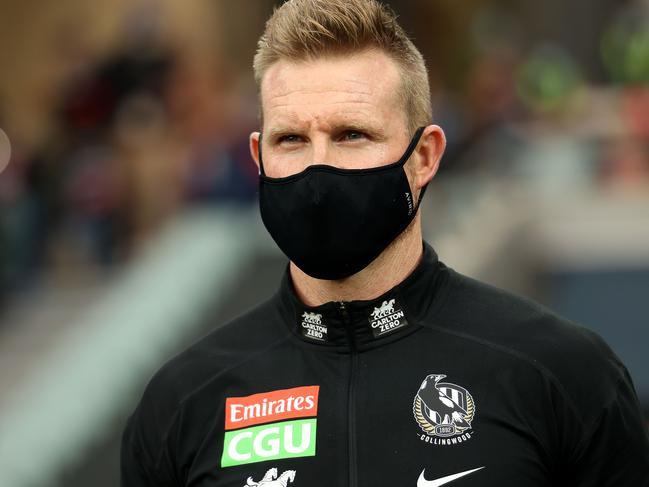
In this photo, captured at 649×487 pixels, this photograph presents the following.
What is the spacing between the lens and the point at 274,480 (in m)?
3.13

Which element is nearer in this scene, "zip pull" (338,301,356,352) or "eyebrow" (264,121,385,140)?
"eyebrow" (264,121,385,140)

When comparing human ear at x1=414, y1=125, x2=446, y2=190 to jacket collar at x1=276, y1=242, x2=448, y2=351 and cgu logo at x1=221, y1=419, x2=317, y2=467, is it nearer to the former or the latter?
jacket collar at x1=276, y1=242, x2=448, y2=351

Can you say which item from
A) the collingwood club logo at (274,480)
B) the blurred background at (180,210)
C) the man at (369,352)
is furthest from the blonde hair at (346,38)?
the blurred background at (180,210)

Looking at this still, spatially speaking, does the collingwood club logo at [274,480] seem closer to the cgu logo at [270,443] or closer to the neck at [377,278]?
the cgu logo at [270,443]

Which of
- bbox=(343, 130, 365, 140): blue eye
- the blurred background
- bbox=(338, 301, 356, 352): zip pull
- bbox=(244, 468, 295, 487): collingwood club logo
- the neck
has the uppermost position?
the blurred background

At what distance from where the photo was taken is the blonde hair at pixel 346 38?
3.21 m

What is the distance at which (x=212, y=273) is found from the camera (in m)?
10.9

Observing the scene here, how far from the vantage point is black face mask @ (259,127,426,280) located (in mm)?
3131

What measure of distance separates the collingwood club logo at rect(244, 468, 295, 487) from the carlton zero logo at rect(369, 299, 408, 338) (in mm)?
378

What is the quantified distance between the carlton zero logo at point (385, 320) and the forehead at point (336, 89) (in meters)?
0.44

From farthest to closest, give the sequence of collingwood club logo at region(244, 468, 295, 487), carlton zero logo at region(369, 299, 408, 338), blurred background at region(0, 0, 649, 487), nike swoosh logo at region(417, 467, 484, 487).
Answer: blurred background at region(0, 0, 649, 487) < carlton zero logo at region(369, 299, 408, 338) < collingwood club logo at region(244, 468, 295, 487) < nike swoosh logo at region(417, 467, 484, 487)

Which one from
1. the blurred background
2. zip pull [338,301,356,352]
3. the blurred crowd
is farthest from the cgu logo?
the blurred crowd

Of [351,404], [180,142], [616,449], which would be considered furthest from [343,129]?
[180,142]

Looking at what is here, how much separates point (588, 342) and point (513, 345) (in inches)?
6.6
